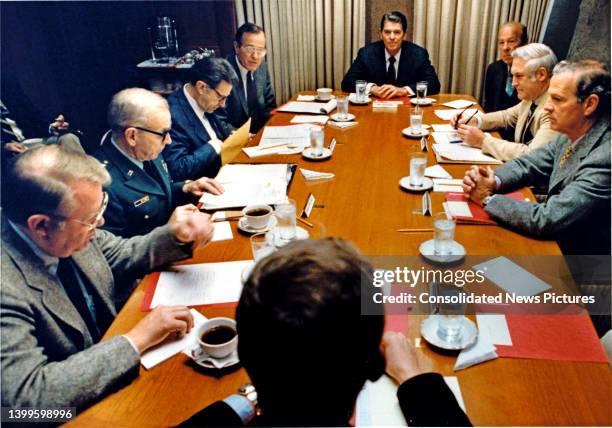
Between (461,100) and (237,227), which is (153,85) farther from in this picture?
(461,100)

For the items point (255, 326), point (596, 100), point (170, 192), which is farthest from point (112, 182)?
point (596, 100)

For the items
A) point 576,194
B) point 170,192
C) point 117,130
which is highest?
point 117,130

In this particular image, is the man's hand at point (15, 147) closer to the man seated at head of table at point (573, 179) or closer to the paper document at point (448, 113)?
the man seated at head of table at point (573, 179)

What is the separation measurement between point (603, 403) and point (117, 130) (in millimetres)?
1568

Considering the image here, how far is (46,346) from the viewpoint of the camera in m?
1.06

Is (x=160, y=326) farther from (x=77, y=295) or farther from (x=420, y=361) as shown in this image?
(x=420, y=361)

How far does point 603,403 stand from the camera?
877 mm

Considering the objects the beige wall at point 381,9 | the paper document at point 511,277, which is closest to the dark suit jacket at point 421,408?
the paper document at point 511,277

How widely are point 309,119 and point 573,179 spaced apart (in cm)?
149

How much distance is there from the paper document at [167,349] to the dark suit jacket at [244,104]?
76.9 inches

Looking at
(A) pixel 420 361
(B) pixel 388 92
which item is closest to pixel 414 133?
(B) pixel 388 92

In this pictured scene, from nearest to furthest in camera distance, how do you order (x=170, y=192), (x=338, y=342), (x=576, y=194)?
(x=338, y=342), (x=576, y=194), (x=170, y=192)

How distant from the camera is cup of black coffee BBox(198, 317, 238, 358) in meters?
0.98

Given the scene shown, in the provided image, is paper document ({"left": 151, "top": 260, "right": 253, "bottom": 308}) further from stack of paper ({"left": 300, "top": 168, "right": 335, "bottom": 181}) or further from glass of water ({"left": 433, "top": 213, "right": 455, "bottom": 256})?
stack of paper ({"left": 300, "top": 168, "right": 335, "bottom": 181})
